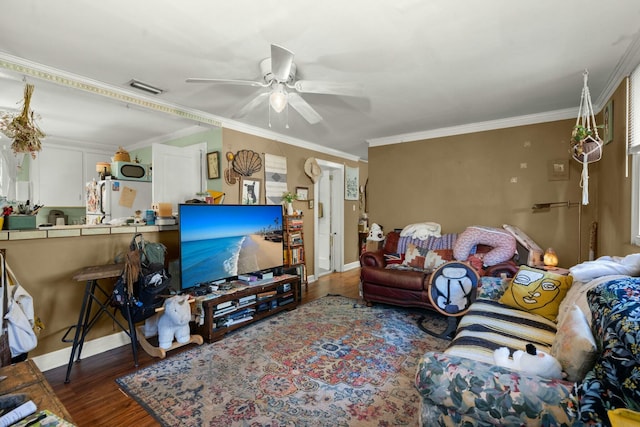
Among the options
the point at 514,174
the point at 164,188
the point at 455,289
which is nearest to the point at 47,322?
the point at 164,188

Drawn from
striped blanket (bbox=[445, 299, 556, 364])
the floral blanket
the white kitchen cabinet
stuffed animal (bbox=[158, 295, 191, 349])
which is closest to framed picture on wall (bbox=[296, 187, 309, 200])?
stuffed animal (bbox=[158, 295, 191, 349])

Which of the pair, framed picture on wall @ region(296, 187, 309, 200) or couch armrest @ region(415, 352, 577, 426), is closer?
couch armrest @ region(415, 352, 577, 426)

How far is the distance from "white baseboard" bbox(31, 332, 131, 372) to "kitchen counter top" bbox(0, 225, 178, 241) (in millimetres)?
927

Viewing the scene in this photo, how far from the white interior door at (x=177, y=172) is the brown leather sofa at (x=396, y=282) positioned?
2.35m

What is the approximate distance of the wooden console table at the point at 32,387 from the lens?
106 cm

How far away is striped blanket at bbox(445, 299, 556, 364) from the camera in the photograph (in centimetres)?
164

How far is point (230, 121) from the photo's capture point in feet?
12.0

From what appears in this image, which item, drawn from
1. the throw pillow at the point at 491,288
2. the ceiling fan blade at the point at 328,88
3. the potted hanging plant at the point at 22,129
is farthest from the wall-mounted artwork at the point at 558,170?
the potted hanging plant at the point at 22,129

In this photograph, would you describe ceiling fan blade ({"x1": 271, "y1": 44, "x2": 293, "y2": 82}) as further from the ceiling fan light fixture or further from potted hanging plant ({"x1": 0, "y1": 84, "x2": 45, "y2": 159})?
potted hanging plant ({"x1": 0, "y1": 84, "x2": 45, "y2": 159})

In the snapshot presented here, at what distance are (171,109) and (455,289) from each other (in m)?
3.30

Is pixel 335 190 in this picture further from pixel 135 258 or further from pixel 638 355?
pixel 638 355

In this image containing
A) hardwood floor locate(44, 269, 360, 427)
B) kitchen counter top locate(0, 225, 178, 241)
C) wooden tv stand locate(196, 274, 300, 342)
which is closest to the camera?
hardwood floor locate(44, 269, 360, 427)

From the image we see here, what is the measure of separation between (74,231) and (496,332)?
10.7ft

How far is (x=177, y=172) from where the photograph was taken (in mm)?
3463
